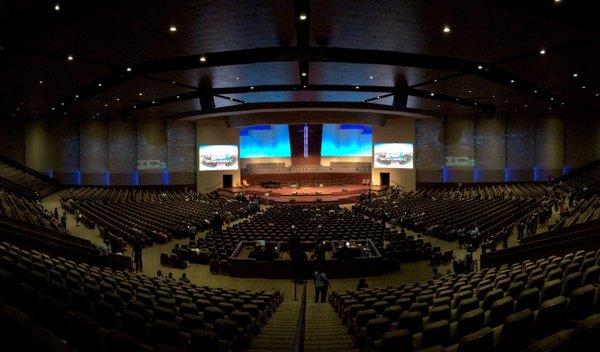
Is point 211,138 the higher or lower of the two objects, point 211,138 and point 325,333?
the higher

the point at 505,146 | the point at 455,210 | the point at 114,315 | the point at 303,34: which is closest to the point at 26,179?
the point at 303,34

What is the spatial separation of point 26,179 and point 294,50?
28.6 metres

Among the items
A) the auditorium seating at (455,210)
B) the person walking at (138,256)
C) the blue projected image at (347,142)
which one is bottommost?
the person walking at (138,256)

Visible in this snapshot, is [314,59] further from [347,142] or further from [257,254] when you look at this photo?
[347,142]

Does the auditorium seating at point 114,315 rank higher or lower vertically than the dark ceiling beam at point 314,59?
lower

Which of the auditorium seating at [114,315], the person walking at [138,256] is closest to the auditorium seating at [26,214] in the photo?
the person walking at [138,256]

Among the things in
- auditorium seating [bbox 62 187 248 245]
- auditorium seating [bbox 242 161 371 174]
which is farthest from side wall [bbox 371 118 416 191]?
auditorium seating [bbox 62 187 248 245]

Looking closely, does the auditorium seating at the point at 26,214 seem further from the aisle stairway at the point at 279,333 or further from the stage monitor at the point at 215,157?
the stage monitor at the point at 215,157

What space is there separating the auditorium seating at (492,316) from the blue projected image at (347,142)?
3553 centimetres

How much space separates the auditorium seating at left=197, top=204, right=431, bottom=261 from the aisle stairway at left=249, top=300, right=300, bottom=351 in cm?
609

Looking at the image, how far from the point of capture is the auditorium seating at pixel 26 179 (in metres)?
29.8

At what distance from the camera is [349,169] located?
43.8m

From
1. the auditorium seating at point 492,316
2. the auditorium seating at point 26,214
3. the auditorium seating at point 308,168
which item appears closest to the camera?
the auditorium seating at point 492,316

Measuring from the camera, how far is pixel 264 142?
44188 mm
